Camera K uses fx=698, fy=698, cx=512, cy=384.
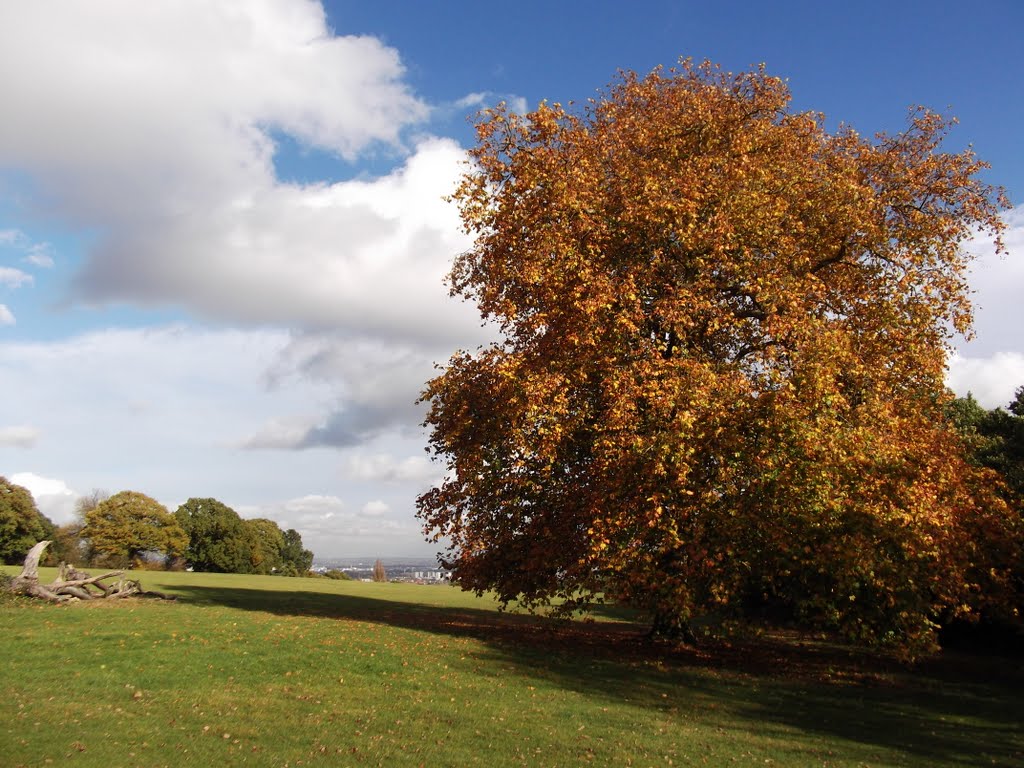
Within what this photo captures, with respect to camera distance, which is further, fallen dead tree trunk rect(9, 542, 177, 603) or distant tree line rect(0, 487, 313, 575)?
distant tree line rect(0, 487, 313, 575)

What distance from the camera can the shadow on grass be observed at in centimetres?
1410

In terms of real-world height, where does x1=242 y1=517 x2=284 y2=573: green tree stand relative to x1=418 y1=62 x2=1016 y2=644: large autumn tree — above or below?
below

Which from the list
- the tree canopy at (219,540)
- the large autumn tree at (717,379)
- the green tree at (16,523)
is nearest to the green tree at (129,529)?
the tree canopy at (219,540)

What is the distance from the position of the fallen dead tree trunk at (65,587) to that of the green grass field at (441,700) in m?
1.13

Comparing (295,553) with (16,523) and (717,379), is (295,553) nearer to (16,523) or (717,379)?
(16,523)

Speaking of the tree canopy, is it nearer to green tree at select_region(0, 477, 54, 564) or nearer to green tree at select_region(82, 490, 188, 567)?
green tree at select_region(82, 490, 188, 567)

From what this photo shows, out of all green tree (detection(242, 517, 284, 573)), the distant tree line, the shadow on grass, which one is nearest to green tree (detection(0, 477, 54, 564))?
the distant tree line

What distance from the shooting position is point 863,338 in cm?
2147

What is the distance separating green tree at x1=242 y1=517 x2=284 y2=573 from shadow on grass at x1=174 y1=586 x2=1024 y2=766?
2528 inches

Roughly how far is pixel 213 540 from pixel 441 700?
275 feet

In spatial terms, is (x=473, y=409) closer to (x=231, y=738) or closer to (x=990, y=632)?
(x=231, y=738)

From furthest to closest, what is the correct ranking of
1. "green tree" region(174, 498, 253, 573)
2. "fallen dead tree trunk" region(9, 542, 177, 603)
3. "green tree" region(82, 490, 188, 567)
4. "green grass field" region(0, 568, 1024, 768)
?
"green tree" region(174, 498, 253, 573) < "green tree" region(82, 490, 188, 567) < "fallen dead tree trunk" region(9, 542, 177, 603) < "green grass field" region(0, 568, 1024, 768)

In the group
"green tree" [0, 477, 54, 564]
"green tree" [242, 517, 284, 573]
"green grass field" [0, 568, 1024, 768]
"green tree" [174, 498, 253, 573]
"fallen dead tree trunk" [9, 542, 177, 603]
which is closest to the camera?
"green grass field" [0, 568, 1024, 768]

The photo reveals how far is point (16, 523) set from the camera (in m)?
64.3
